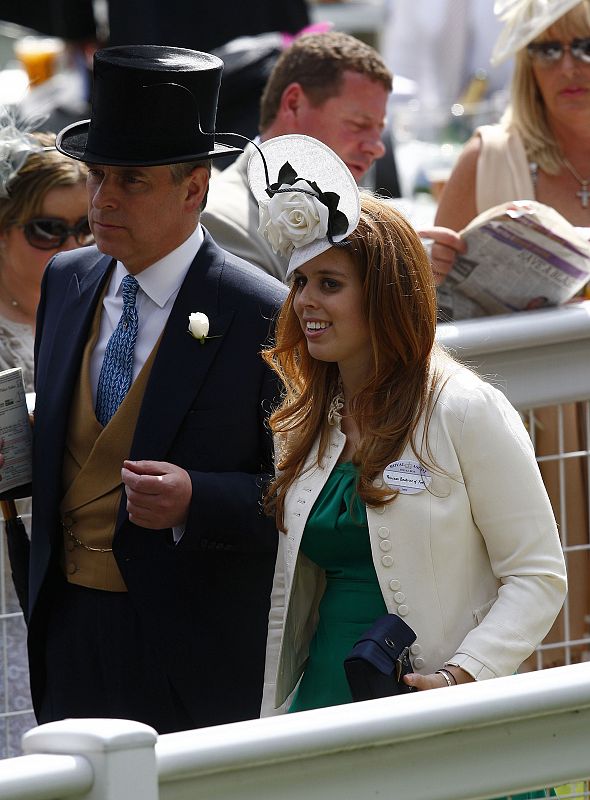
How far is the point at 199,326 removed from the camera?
3.08 meters

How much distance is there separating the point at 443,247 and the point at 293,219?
104 cm

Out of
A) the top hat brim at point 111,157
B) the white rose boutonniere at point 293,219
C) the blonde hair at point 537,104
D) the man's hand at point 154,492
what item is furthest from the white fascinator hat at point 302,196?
the blonde hair at point 537,104

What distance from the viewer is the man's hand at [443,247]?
146 inches

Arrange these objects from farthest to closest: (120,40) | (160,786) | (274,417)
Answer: (120,40) → (274,417) → (160,786)

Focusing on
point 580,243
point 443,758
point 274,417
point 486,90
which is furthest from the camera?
point 486,90

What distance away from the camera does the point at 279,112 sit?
4.66 m

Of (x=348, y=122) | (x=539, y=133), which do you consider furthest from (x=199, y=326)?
(x=539, y=133)

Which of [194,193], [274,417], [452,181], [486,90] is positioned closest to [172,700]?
[274,417]

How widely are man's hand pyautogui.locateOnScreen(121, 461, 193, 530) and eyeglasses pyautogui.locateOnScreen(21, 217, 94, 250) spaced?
1.29m

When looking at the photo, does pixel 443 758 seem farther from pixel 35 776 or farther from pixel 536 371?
pixel 536 371

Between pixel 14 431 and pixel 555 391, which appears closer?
pixel 14 431

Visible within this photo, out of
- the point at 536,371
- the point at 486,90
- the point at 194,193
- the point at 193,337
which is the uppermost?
the point at 194,193

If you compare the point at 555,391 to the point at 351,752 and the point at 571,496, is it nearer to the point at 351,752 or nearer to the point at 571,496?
the point at 571,496

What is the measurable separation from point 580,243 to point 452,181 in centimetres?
101
